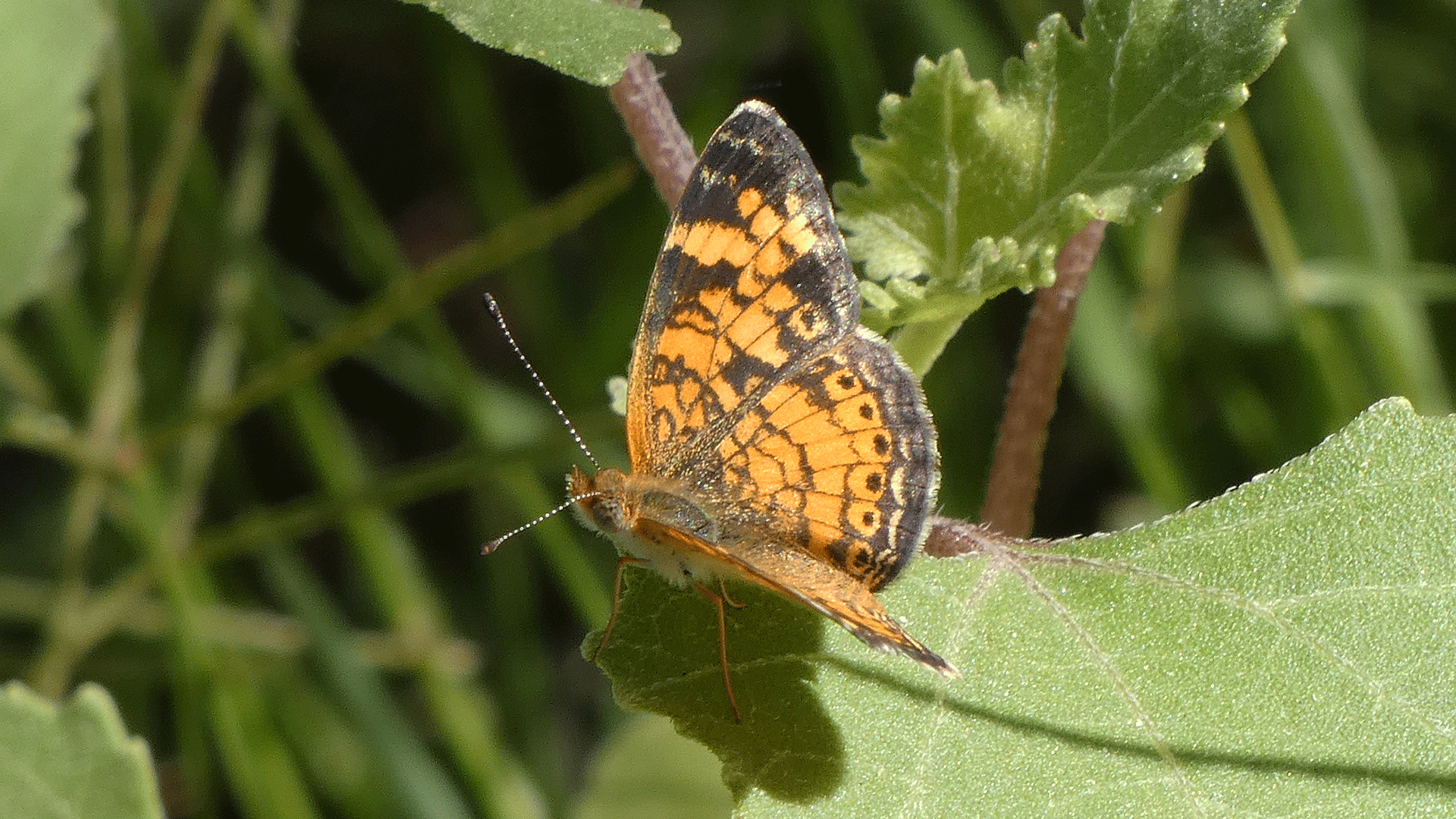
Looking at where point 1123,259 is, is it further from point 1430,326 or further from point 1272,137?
point 1430,326

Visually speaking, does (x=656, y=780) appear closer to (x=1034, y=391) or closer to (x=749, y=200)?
(x=1034, y=391)

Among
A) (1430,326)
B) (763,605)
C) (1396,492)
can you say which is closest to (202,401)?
(763,605)

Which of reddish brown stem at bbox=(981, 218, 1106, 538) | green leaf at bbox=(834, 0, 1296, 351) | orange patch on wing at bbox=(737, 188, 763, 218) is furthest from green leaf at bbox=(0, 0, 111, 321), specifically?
reddish brown stem at bbox=(981, 218, 1106, 538)

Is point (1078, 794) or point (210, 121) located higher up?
point (210, 121)

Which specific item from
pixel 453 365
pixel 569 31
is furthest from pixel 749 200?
pixel 453 365

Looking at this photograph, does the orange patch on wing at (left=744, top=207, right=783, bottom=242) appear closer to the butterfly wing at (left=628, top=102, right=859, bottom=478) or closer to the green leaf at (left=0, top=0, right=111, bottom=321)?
the butterfly wing at (left=628, top=102, right=859, bottom=478)

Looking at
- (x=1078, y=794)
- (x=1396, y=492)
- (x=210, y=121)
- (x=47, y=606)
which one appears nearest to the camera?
(x=1078, y=794)

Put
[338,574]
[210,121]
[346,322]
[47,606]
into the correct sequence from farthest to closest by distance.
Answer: [210,121] < [338,574] < [47,606] < [346,322]

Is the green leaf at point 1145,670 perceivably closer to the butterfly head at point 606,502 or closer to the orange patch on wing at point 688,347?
the butterfly head at point 606,502

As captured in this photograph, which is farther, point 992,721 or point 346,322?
point 346,322
